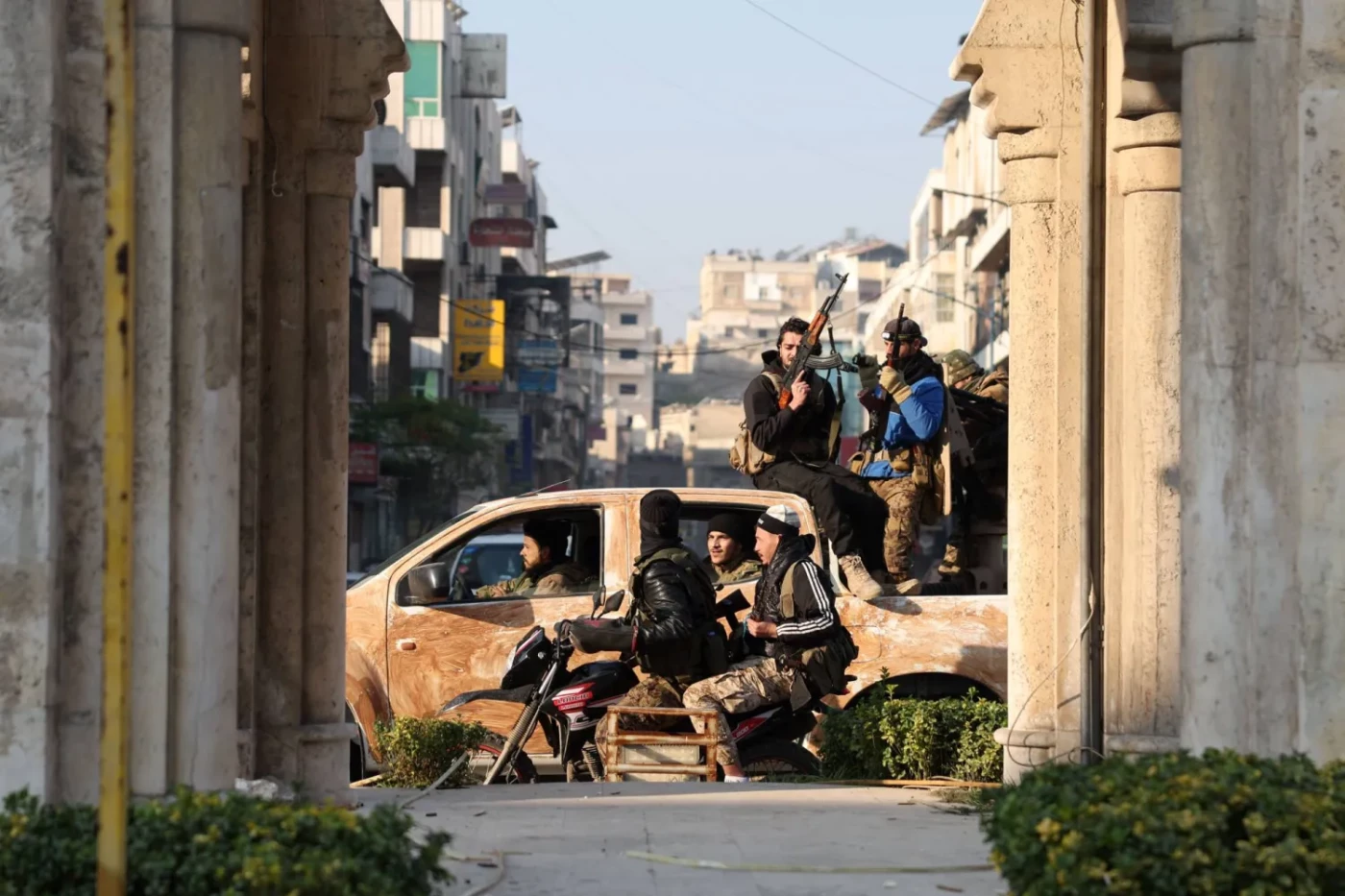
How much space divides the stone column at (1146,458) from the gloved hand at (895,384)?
413cm

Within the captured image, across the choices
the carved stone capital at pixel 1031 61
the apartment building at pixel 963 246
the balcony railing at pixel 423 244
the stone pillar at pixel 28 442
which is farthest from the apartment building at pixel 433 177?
the stone pillar at pixel 28 442

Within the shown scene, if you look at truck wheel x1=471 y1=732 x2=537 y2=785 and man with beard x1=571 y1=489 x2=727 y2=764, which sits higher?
man with beard x1=571 y1=489 x2=727 y2=764

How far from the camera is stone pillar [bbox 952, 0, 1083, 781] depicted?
10695 mm

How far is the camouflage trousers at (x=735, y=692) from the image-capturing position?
1145cm

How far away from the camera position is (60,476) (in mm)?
7008

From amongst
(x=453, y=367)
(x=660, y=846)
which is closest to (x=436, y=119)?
(x=453, y=367)

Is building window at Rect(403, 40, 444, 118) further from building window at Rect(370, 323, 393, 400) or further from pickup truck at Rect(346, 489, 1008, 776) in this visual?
pickup truck at Rect(346, 489, 1008, 776)

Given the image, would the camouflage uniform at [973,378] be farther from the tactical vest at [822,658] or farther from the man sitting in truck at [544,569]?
the tactical vest at [822,658]

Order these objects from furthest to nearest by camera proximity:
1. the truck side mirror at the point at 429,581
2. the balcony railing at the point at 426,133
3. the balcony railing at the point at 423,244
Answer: the balcony railing at the point at 426,133
the balcony railing at the point at 423,244
the truck side mirror at the point at 429,581

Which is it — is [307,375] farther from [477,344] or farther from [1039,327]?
[477,344]

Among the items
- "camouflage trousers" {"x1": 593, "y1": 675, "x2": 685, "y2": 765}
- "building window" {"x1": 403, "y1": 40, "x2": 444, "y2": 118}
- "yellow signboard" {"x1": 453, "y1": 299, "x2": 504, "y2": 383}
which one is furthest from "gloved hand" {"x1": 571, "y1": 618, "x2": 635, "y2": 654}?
"yellow signboard" {"x1": 453, "y1": 299, "x2": 504, "y2": 383}

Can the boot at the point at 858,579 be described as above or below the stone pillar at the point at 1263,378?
below

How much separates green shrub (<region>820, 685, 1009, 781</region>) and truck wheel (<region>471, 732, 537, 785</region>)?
162 centimetres

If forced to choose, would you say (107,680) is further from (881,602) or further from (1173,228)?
(881,602)
